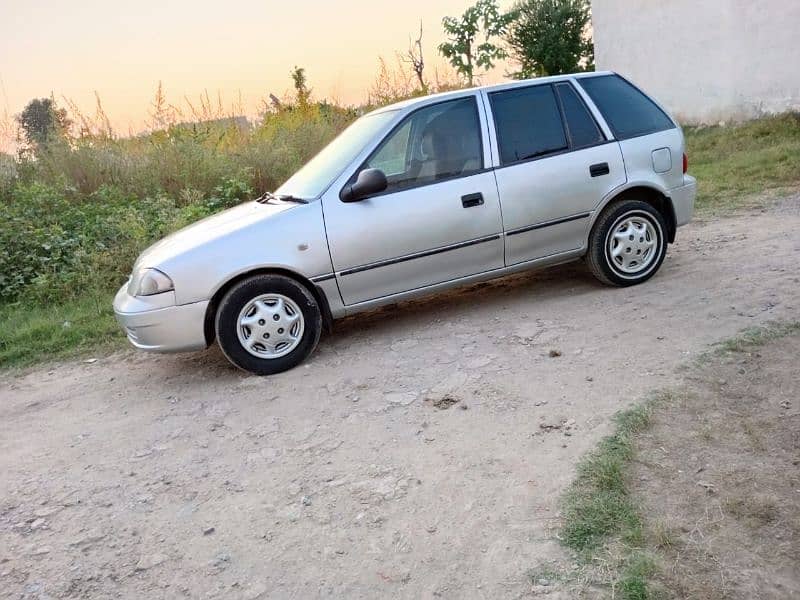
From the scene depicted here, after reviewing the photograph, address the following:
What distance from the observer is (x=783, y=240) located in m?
6.91

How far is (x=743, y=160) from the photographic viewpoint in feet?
38.0

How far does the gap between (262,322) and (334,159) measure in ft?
4.74

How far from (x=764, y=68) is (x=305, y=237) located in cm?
1322

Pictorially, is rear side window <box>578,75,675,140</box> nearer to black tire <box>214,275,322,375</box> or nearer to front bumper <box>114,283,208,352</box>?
black tire <box>214,275,322,375</box>

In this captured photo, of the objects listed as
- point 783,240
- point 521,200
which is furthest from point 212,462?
point 783,240

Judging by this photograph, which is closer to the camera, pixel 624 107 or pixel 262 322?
pixel 262 322

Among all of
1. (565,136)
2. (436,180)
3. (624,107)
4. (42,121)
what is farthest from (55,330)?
(42,121)

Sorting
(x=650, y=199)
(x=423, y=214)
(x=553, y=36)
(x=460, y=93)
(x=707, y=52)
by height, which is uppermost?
(x=553, y=36)

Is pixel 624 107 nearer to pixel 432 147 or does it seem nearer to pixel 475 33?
pixel 432 147

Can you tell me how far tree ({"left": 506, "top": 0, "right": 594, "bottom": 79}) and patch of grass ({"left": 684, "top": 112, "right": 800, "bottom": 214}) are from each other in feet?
29.7

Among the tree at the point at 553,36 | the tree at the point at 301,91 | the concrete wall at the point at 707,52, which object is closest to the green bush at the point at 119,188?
the tree at the point at 301,91

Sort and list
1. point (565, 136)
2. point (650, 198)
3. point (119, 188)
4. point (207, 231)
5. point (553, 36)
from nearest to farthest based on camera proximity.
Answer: point (207, 231) < point (565, 136) < point (650, 198) < point (119, 188) < point (553, 36)

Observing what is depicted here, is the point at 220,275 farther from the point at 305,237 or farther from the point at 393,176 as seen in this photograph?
the point at 393,176

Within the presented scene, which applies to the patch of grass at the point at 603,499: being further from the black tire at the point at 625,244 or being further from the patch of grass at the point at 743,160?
the patch of grass at the point at 743,160
